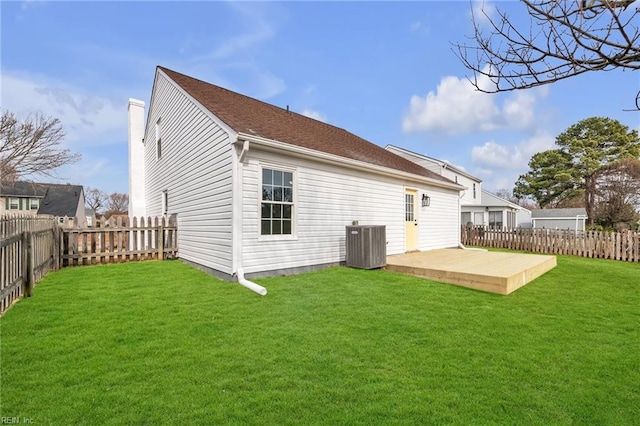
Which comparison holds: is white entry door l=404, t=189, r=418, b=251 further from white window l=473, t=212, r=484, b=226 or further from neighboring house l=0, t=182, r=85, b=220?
neighboring house l=0, t=182, r=85, b=220

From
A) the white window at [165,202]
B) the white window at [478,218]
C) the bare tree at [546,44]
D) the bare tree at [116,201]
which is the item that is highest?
the bare tree at [116,201]

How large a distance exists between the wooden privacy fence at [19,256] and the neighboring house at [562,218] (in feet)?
105

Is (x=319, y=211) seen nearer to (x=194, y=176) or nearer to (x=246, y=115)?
(x=246, y=115)

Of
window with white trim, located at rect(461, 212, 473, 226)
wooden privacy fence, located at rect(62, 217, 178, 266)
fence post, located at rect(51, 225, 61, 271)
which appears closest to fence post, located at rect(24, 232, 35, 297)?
fence post, located at rect(51, 225, 61, 271)

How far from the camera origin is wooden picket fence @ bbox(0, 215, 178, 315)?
4633mm

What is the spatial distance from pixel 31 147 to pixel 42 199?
24.2 metres

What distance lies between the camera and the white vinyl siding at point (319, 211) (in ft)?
21.3

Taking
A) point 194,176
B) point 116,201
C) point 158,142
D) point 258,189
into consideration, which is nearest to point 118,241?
point 194,176

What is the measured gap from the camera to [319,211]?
25.7 ft

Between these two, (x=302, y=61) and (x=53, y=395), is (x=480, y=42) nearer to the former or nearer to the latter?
(x=53, y=395)

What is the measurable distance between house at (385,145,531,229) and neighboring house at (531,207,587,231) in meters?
2.75

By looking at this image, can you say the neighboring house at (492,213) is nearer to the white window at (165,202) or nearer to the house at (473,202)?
the house at (473,202)

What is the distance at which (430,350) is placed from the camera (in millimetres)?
3365

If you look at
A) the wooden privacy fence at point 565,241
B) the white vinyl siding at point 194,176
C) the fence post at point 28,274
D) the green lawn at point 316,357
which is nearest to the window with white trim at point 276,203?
the white vinyl siding at point 194,176
